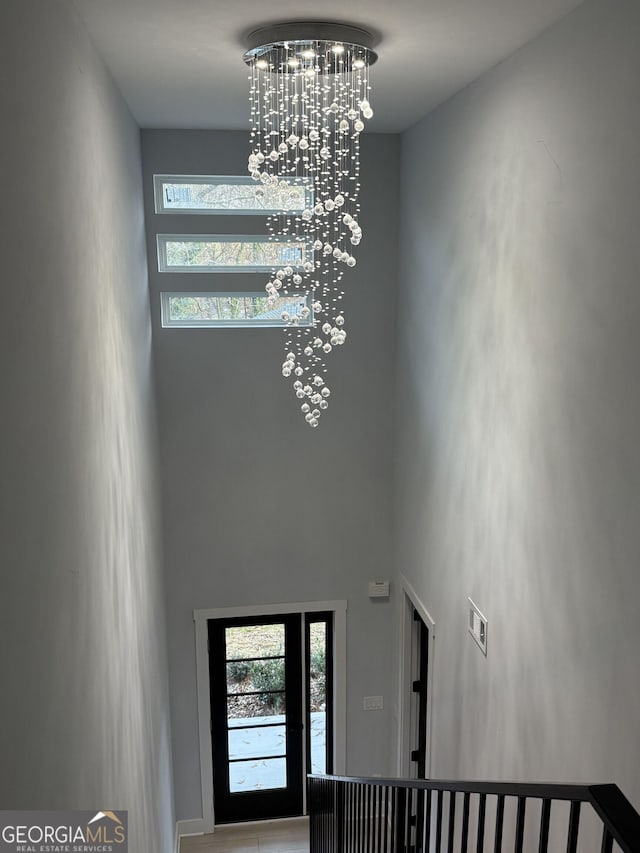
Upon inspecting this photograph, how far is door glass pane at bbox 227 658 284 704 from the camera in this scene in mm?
6895

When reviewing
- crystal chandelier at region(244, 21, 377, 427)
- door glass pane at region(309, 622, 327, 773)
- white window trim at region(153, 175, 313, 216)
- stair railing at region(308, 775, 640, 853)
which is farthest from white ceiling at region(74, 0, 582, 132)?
door glass pane at region(309, 622, 327, 773)


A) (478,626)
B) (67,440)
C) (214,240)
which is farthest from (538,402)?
(214,240)

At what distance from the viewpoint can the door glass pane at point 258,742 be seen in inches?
275

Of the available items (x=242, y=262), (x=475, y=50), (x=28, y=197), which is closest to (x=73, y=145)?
(x=28, y=197)

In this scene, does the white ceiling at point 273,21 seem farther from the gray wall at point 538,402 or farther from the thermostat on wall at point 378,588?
the thermostat on wall at point 378,588

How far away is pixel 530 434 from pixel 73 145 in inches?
91.4

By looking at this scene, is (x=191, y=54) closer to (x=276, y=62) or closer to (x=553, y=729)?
(x=276, y=62)

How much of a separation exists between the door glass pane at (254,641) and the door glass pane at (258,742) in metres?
0.68

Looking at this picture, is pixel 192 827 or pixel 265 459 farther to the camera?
pixel 192 827

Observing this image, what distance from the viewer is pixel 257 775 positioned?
7027 millimetres

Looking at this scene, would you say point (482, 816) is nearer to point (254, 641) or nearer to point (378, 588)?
point (378, 588)

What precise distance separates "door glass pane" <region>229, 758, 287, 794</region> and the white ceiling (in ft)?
17.7

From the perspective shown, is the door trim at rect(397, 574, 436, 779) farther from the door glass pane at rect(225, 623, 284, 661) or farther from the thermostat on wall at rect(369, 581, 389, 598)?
the door glass pane at rect(225, 623, 284, 661)

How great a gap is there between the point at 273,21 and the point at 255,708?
5551mm
